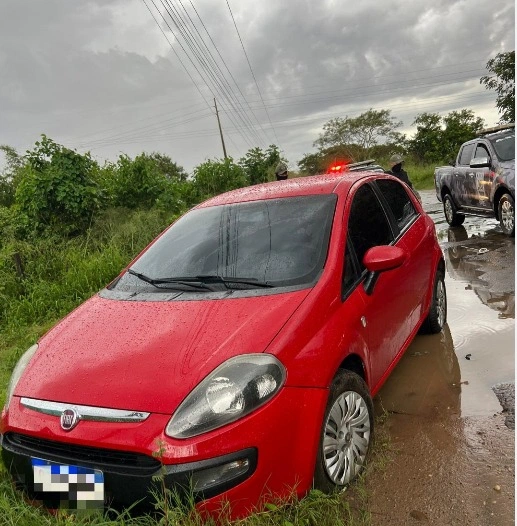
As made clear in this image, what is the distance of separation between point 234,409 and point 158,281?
51.8 inches

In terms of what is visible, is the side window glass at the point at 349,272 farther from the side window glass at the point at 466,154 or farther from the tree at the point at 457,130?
the tree at the point at 457,130

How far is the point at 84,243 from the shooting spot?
914 centimetres

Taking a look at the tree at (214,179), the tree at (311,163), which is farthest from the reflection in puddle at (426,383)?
the tree at (311,163)

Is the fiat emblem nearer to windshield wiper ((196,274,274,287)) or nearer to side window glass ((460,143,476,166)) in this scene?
windshield wiper ((196,274,274,287))

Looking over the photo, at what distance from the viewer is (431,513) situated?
7.79 ft

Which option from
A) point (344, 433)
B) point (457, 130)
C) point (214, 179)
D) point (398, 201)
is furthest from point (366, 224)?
point (457, 130)

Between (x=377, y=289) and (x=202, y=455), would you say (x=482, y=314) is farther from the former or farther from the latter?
(x=202, y=455)

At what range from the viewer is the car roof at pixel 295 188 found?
350 cm

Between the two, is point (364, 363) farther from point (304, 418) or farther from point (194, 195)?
point (194, 195)

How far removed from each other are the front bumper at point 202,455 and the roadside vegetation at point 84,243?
79 millimetres

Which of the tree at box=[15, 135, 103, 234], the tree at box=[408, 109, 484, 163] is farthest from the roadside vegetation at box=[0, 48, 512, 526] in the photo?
the tree at box=[408, 109, 484, 163]

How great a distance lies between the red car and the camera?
2.01m

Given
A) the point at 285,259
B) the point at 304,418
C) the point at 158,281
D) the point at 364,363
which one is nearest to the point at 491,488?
the point at 364,363

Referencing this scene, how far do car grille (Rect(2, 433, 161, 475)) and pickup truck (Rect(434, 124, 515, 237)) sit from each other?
7469mm
